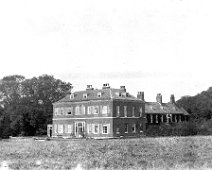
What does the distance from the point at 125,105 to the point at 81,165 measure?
140 ft

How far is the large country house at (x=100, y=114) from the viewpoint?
197ft

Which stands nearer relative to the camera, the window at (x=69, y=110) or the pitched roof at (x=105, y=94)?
the pitched roof at (x=105, y=94)

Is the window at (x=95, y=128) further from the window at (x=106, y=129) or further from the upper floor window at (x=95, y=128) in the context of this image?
the window at (x=106, y=129)

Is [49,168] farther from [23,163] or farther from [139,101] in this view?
Answer: [139,101]

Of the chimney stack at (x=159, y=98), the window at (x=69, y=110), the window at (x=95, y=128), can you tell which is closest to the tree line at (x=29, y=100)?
the chimney stack at (x=159, y=98)

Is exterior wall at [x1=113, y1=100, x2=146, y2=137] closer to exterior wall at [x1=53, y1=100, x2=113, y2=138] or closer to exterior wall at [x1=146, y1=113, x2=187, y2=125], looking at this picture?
exterior wall at [x1=53, y1=100, x2=113, y2=138]

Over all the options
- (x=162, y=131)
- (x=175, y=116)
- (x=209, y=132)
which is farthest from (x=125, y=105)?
(x=175, y=116)

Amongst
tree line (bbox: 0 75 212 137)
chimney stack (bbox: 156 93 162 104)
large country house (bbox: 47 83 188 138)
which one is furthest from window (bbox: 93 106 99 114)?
chimney stack (bbox: 156 93 162 104)

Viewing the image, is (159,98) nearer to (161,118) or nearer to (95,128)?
(161,118)

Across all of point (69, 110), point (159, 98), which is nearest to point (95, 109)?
point (69, 110)

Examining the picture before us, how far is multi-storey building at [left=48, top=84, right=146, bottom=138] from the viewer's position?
60031mm

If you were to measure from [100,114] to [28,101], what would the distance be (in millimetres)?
21688

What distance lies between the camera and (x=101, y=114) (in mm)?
60875

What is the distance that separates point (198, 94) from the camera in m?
104
